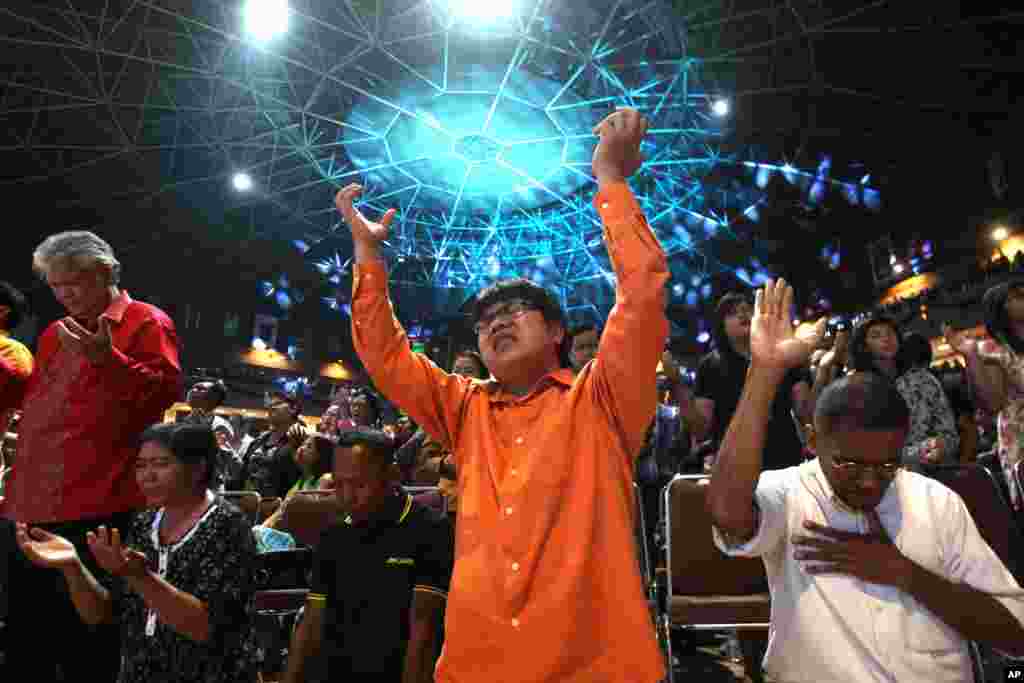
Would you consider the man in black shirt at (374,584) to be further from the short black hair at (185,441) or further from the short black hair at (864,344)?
the short black hair at (864,344)

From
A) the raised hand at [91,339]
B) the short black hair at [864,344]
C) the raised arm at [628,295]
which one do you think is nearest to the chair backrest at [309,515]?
the raised hand at [91,339]

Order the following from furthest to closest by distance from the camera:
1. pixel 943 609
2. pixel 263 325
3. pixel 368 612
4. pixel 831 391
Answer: pixel 263 325 → pixel 368 612 → pixel 831 391 → pixel 943 609

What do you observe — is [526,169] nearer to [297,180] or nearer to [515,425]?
[297,180]

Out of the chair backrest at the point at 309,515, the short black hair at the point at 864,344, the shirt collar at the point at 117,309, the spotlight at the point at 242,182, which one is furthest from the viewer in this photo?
the spotlight at the point at 242,182

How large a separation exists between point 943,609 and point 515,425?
3.78 ft

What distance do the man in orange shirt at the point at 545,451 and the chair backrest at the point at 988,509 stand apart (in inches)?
65.6

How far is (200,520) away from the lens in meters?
2.65

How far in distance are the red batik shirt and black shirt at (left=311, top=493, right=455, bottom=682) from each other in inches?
34.1

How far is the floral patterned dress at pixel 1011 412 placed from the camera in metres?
3.71

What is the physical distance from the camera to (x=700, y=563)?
3.03 meters

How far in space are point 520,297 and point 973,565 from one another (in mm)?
1379

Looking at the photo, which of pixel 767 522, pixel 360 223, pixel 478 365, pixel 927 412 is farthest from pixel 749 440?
pixel 478 365

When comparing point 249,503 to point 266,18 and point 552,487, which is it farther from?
point 266,18

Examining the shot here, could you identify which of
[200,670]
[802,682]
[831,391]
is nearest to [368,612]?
[200,670]
